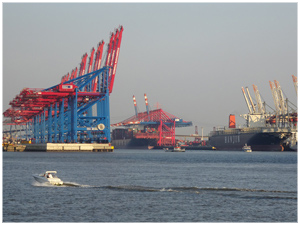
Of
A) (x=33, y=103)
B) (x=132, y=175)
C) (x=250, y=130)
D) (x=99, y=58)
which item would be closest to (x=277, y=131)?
(x=250, y=130)

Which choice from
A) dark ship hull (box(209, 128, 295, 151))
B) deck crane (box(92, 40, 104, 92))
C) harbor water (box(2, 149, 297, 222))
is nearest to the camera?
harbor water (box(2, 149, 297, 222))

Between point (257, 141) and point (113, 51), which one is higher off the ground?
point (113, 51)

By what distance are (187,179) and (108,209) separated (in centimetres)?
1970

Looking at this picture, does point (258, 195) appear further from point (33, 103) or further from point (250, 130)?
point (250, 130)

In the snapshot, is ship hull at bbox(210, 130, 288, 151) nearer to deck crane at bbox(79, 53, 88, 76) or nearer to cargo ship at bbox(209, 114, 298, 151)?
cargo ship at bbox(209, 114, 298, 151)

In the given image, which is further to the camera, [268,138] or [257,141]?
[257,141]

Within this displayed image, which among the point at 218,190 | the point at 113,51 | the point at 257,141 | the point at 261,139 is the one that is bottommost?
the point at 218,190

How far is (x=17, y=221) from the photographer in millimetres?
27922

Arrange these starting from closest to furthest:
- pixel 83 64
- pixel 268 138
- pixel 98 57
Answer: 1. pixel 98 57
2. pixel 83 64
3. pixel 268 138

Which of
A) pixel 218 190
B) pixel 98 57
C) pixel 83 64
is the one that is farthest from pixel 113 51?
pixel 218 190

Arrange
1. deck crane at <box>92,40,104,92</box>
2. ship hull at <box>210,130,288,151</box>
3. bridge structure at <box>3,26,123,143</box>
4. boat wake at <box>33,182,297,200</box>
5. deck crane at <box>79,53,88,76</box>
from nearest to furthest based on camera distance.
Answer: boat wake at <box>33,182,297,200</box> < bridge structure at <box>3,26,123,143</box> < deck crane at <box>92,40,104,92</box> < deck crane at <box>79,53,88,76</box> < ship hull at <box>210,130,288,151</box>

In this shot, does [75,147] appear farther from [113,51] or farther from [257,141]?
[257,141]

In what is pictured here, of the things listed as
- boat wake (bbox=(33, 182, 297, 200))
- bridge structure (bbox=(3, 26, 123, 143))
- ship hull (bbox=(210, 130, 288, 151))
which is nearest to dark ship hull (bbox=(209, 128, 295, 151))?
ship hull (bbox=(210, 130, 288, 151))

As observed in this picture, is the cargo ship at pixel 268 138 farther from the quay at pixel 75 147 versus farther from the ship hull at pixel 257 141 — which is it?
the quay at pixel 75 147
